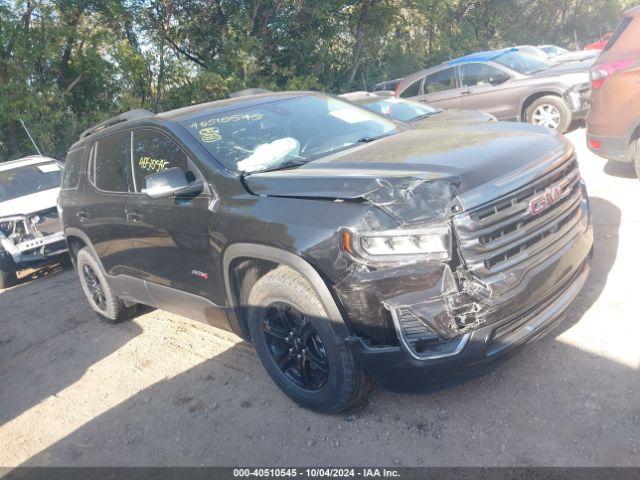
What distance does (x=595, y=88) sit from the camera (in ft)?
19.4

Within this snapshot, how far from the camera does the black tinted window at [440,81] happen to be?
10841mm

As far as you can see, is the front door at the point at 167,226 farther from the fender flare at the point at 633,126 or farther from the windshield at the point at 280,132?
the fender flare at the point at 633,126

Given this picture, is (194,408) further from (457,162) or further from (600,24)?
(600,24)

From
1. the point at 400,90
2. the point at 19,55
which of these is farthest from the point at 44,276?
the point at 400,90

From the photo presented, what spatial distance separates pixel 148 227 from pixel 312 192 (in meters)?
1.63

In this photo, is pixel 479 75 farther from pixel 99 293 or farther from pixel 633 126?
pixel 99 293

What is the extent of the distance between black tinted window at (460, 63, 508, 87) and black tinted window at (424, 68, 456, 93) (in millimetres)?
227

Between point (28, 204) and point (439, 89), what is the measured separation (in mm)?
7571

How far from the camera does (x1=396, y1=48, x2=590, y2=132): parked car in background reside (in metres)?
9.12

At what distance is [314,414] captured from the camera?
134 inches

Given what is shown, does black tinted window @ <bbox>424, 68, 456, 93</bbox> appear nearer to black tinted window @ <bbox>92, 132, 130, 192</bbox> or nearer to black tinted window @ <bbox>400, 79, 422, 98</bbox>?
black tinted window @ <bbox>400, 79, 422, 98</bbox>

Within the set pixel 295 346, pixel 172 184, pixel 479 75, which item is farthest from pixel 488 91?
pixel 295 346

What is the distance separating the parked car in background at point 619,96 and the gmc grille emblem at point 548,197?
292 cm

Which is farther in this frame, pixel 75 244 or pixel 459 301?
pixel 75 244
